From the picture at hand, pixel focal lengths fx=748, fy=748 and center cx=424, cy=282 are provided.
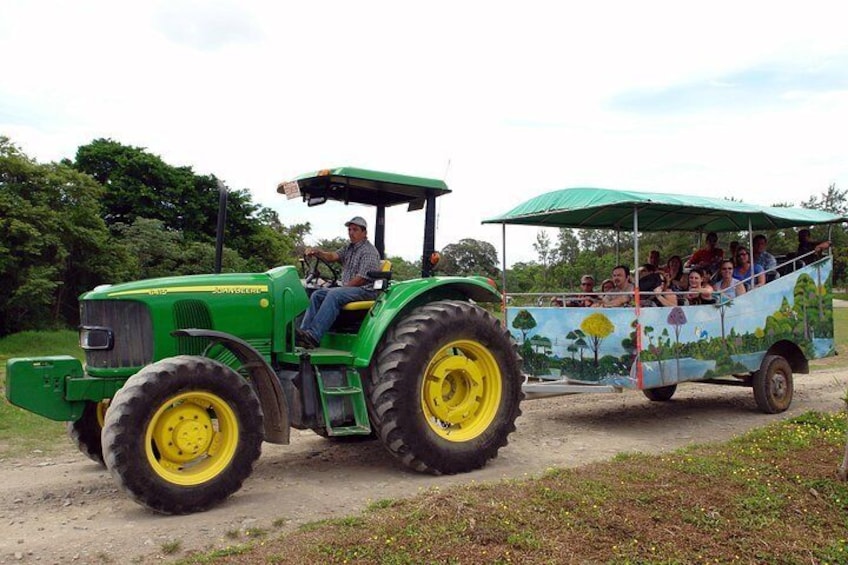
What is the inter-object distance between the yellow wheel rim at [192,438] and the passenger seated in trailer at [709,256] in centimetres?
722

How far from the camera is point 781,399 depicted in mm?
9375

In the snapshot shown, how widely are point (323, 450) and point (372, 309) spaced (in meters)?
1.72

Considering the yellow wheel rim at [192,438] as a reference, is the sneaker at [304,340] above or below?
above

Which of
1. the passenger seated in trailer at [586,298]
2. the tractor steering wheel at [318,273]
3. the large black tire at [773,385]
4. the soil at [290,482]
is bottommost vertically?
the soil at [290,482]

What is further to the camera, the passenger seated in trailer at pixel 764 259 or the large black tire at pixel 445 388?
the passenger seated in trailer at pixel 764 259

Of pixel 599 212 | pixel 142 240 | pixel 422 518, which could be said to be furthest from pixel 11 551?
pixel 142 240

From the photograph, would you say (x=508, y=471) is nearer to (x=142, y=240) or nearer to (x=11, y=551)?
(x=11, y=551)

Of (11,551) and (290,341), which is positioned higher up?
(290,341)

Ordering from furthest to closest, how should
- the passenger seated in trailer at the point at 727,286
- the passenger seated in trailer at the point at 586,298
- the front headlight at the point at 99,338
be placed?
the passenger seated in trailer at the point at 586,298
the passenger seated in trailer at the point at 727,286
the front headlight at the point at 99,338

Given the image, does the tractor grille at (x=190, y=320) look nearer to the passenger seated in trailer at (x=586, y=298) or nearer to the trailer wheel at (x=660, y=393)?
the passenger seated in trailer at (x=586, y=298)

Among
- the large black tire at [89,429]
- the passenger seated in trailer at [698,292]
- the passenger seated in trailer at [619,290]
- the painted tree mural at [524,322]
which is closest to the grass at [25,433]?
the large black tire at [89,429]

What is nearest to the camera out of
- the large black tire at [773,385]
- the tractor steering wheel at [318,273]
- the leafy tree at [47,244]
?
the tractor steering wheel at [318,273]

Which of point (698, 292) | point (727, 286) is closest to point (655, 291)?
point (698, 292)

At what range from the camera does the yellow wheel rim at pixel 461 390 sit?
6469mm
